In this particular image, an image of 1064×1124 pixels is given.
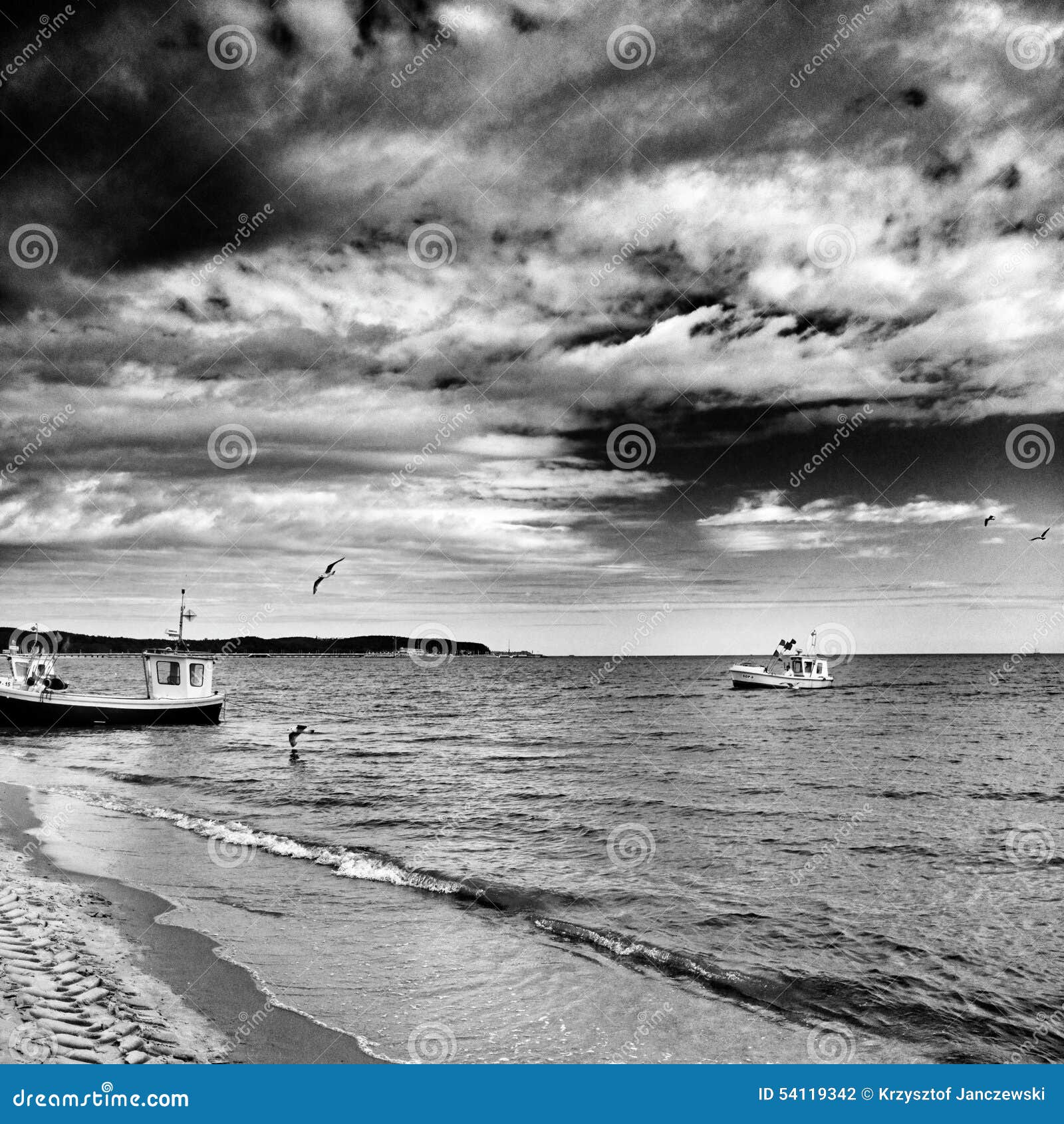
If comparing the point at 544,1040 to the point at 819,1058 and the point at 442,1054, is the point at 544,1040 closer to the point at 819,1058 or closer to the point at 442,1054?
the point at 442,1054

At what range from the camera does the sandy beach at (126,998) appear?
652cm

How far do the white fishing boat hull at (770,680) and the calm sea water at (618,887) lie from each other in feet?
137

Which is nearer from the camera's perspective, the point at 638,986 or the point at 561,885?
the point at 638,986

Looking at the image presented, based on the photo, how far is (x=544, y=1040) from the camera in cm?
754

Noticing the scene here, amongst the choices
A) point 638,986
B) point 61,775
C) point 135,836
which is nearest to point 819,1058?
point 638,986

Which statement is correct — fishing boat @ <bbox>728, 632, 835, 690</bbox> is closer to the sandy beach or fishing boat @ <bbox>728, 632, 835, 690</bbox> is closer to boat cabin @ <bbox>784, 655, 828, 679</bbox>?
boat cabin @ <bbox>784, 655, 828, 679</bbox>

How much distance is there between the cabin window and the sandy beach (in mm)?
32621

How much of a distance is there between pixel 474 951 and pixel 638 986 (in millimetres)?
2223

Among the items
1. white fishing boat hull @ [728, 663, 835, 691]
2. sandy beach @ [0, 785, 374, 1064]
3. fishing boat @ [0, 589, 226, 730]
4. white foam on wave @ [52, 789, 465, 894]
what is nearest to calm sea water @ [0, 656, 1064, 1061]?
white foam on wave @ [52, 789, 465, 894]

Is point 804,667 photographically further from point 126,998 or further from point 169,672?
point 126,998

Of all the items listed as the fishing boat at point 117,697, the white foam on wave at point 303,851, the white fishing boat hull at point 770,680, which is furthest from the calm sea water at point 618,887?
the white fishing boat hull at point 770,680

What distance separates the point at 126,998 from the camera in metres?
7.64

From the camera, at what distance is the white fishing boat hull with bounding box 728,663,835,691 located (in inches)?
2990

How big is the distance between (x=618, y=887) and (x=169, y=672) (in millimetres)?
35450
